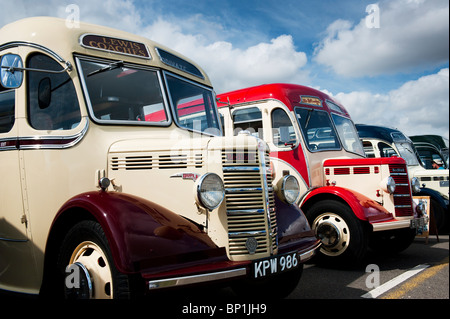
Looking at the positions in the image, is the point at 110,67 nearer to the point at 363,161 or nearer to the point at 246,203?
the point at 246,203

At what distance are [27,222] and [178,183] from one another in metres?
1.49

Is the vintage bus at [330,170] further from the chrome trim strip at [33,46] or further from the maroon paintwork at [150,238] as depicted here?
the maroon paintwork at [150,238]

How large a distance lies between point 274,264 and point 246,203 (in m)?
0.51

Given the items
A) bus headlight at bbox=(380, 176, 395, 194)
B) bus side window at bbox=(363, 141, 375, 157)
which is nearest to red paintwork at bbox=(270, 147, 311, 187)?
bus headlight at bbox=(380, 176, 395, 194)

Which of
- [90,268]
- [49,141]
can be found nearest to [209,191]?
[90,268]

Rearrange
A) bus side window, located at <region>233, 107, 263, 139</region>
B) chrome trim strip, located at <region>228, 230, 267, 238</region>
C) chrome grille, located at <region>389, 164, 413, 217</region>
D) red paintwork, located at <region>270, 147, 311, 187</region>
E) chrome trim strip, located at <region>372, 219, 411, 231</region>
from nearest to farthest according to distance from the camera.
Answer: chrome trim strip, located at <region>228, 230, 267, 238</region>, chrome trim strip, located at <region>372, 219, 411, 231</region>, chrome grille, located at <region>389, 164, 413, 217</region>, red paintwork, located at <region>270, 147, 311, 187</region>, bus side window, located at <region>233, 107, 263, 139</region>

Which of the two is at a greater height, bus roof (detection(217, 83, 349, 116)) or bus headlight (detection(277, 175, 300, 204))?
bus roof (detection(217, 83, 349, 116))

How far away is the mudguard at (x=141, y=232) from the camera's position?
2.51 meters

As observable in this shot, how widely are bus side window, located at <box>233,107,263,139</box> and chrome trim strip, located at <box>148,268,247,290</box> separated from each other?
3.95 metres

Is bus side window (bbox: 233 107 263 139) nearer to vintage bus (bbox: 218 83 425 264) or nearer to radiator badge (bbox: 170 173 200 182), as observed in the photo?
vintage bus (bbox: 218 83 425 264)

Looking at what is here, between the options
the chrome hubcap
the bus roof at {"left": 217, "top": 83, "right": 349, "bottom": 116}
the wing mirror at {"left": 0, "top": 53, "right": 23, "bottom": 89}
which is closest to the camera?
the wing mirror at {"left": 0, "top": 53, "right": 23, "bottom": 89}

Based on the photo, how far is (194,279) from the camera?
2.54 m

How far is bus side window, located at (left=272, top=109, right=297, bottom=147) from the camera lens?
619 centimetres

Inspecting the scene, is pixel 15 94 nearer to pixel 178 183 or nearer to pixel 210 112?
pixel 178 183
